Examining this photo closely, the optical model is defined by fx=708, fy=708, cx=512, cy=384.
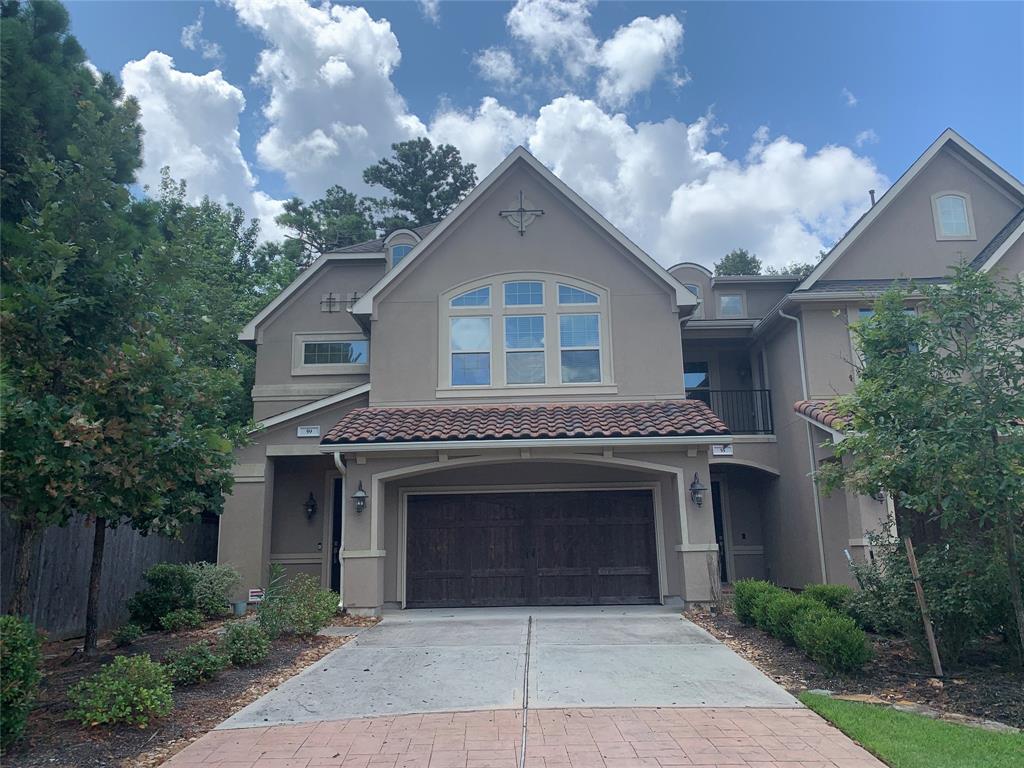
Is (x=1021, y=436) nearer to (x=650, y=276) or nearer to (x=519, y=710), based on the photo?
(x=519, y=710)

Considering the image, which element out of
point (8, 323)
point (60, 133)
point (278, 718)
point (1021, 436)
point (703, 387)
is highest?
point (60, 133)

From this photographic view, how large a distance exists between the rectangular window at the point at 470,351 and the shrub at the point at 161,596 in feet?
18.9

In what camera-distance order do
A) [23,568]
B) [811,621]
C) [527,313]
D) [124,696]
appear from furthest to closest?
[527,313]
[811,621]
[23,568]
[124,696]

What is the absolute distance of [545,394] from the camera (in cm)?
1368

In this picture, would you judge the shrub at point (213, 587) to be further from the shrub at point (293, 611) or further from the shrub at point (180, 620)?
the shrub at point (293, 611)

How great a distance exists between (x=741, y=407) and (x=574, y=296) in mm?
5451

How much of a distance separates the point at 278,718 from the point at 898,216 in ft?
48.7

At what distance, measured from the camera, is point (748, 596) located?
9953 mm

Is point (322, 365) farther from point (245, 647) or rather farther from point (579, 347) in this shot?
point (245, 647)

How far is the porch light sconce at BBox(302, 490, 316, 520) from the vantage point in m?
15.4

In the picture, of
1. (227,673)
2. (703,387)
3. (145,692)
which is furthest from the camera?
(703,387)

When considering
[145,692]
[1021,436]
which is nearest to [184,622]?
[145,692]

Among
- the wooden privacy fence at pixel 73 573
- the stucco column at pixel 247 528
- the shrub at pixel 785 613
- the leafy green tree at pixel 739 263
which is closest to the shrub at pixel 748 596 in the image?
the shrub at pixel 785 613

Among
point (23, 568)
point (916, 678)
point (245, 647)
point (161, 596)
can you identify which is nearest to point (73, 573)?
point (161, 596)
